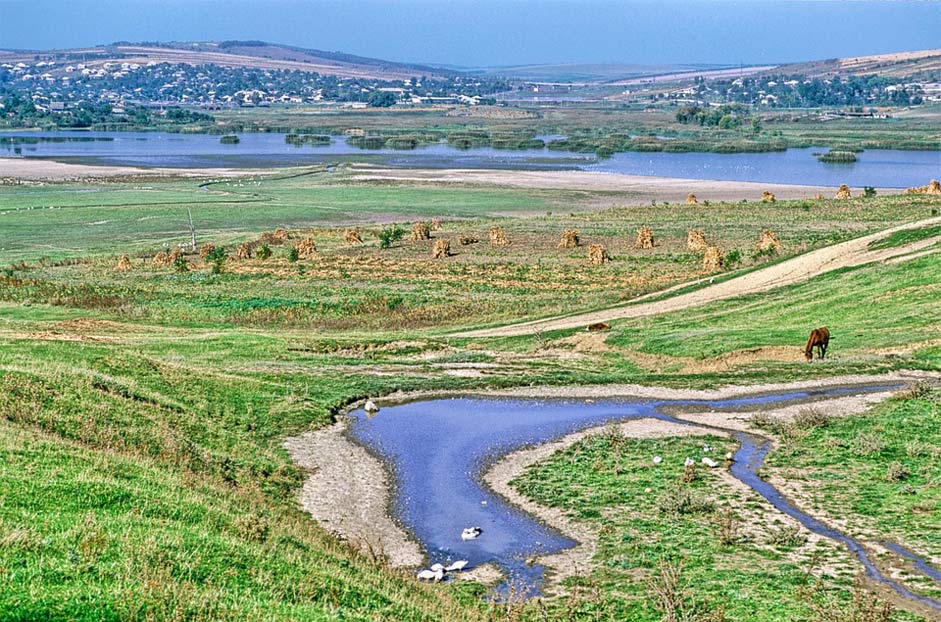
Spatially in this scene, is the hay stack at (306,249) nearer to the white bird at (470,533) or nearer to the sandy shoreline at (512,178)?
the sandy shoreline at (512,178)

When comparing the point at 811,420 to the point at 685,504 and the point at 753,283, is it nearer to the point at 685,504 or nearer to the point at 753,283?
the point at 685,504

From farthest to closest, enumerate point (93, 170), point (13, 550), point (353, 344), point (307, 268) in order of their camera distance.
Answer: point (93, 170) < point (307, 268) < point (353, 344) < point (13, 550)

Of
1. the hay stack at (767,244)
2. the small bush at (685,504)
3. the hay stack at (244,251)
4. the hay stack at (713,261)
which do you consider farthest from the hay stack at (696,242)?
the small bush at (685,504)

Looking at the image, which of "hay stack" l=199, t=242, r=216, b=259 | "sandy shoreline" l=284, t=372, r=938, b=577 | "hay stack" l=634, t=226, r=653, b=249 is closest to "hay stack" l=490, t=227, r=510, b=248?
"hay stack" l=634, t=226, r=653, b=249

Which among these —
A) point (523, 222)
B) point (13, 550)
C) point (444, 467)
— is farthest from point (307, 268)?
point (13, 550)

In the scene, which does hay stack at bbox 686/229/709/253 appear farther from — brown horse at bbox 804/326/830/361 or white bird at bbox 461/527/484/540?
white bird at bbox 461/527/484/540

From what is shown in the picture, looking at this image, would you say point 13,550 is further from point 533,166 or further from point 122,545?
point 533,166
